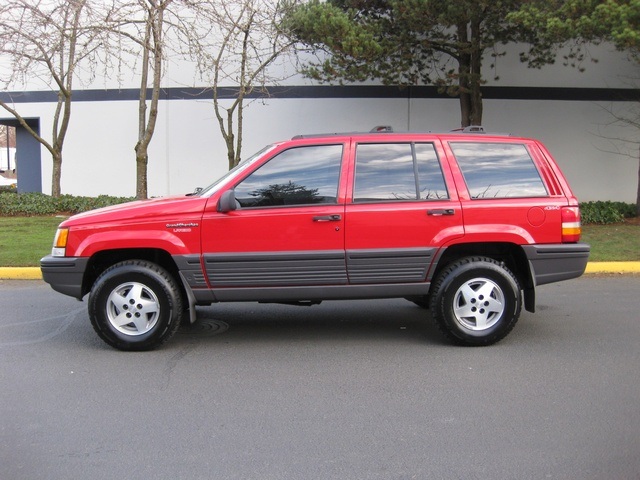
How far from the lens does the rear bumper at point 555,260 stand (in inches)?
221

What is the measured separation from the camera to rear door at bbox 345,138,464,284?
5500 millimetres

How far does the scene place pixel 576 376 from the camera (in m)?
4.92

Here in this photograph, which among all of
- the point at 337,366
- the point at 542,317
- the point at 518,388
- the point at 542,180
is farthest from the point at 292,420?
A: the point at 542,317

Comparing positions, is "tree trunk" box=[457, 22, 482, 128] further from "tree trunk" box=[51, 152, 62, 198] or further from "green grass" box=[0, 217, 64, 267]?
"tree trunk" box=[51, 152, 62, 198]

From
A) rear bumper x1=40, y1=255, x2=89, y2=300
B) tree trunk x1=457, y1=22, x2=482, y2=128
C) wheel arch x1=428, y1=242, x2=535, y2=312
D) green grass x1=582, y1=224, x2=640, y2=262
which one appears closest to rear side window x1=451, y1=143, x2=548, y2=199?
wheel arch x1=428, y1=242, x2=535, y2=312

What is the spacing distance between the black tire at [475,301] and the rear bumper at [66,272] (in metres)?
3.20

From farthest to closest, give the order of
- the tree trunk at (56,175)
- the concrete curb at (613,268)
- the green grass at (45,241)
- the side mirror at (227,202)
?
the tree trunk at (56,175) → the green grass at (45,241) → the concrete curb at (613,268) → the side mirror at (227,202)

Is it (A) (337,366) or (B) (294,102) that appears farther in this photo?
(B) (294,102)

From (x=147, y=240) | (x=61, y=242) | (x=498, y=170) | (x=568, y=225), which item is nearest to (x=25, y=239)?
(x=61, y=242)

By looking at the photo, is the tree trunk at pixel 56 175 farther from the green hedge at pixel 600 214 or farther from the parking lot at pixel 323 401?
the green hedge at pixel 600 214

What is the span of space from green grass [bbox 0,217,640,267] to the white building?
390 cm

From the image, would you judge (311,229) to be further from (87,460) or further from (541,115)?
(541,115)

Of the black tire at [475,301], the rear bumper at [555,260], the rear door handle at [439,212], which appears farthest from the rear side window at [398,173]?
the rear bumper at [555,260]

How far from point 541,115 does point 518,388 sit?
45.7 ft
